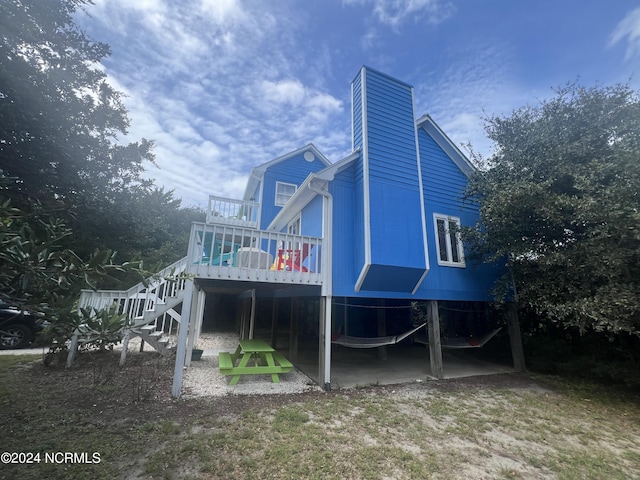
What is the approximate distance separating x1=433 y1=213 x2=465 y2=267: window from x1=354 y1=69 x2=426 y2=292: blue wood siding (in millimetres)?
1533

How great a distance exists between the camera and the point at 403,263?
247 inches

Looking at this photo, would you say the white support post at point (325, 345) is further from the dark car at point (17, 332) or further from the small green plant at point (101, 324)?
the dark car at point (17, 332)

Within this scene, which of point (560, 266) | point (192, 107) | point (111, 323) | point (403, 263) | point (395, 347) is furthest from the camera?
point (395, 347)

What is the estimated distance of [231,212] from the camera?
11.9 m

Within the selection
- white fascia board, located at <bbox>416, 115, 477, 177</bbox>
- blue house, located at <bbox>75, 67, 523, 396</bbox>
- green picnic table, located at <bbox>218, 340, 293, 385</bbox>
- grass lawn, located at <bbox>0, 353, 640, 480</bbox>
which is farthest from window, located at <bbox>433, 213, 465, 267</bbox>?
green picnic table, located at <bbox>218, 340, 293, 385</bbox>

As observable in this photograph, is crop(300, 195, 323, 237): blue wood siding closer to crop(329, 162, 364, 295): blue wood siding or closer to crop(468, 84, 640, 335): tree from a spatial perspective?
crop(329, 162, 364, 295): blue wood siding

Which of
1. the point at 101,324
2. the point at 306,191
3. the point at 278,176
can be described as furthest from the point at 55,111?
the point at 101,324

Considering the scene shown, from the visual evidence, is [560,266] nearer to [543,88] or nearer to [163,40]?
[543,88]

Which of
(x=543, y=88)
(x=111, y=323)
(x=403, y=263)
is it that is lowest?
(x=111, y=323)

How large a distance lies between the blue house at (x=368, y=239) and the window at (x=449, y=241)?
0.03m

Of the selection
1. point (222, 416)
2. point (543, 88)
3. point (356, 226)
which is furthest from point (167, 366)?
point (543, 88)

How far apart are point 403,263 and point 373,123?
347 centimetres

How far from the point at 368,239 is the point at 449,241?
3.20 metres

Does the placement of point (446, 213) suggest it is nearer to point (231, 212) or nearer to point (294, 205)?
point (294, 205)
